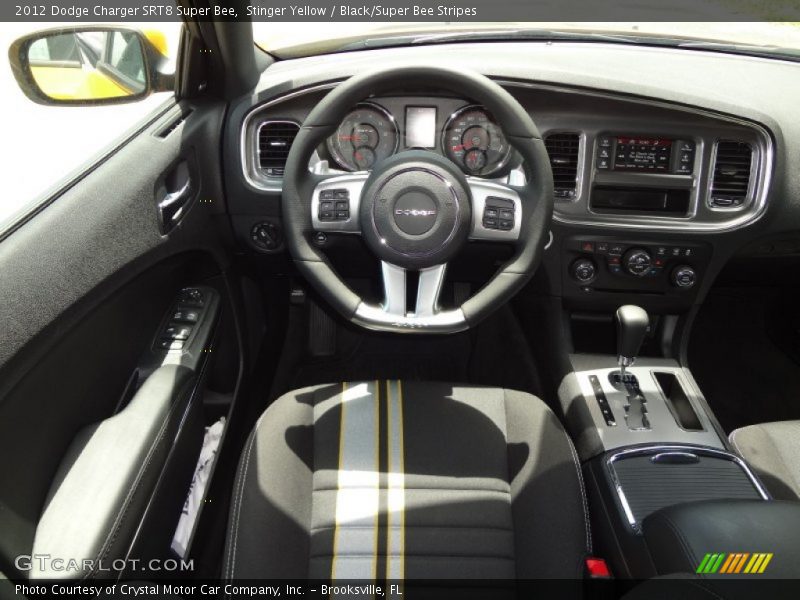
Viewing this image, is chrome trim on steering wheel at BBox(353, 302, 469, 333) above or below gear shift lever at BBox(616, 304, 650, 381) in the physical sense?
above

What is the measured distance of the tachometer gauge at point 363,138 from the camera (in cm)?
183

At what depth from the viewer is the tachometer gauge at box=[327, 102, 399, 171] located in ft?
5.99

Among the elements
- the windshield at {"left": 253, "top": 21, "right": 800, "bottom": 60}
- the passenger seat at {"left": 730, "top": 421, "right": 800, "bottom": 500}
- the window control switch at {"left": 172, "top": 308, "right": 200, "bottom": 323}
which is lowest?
the passenger seat at {"left": 730, "top": 421, "right": 800, "bottom": 500}

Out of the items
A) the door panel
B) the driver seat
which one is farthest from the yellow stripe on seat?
the door panel

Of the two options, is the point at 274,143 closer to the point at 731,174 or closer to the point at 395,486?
the point at 395,486

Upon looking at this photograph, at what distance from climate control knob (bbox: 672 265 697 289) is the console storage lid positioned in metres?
1.03

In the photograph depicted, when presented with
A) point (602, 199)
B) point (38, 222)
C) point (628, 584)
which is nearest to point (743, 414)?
point (602, 199)

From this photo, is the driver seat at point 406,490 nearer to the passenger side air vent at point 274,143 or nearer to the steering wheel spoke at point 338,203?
the steering wheel spoke at point 338,203

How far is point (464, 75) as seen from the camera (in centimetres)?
150

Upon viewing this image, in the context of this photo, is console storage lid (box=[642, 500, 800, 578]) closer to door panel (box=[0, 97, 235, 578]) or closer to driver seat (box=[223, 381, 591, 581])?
driver seat (box=[223, 381, 591, 581])

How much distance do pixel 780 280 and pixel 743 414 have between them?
20.6 inches

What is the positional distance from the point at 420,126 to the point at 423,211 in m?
0.44

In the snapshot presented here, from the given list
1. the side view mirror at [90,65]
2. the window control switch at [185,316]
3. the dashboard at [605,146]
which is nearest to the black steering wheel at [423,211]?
the dashboard at [605,146]

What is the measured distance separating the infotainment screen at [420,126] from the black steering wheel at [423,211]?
0.30 meters
